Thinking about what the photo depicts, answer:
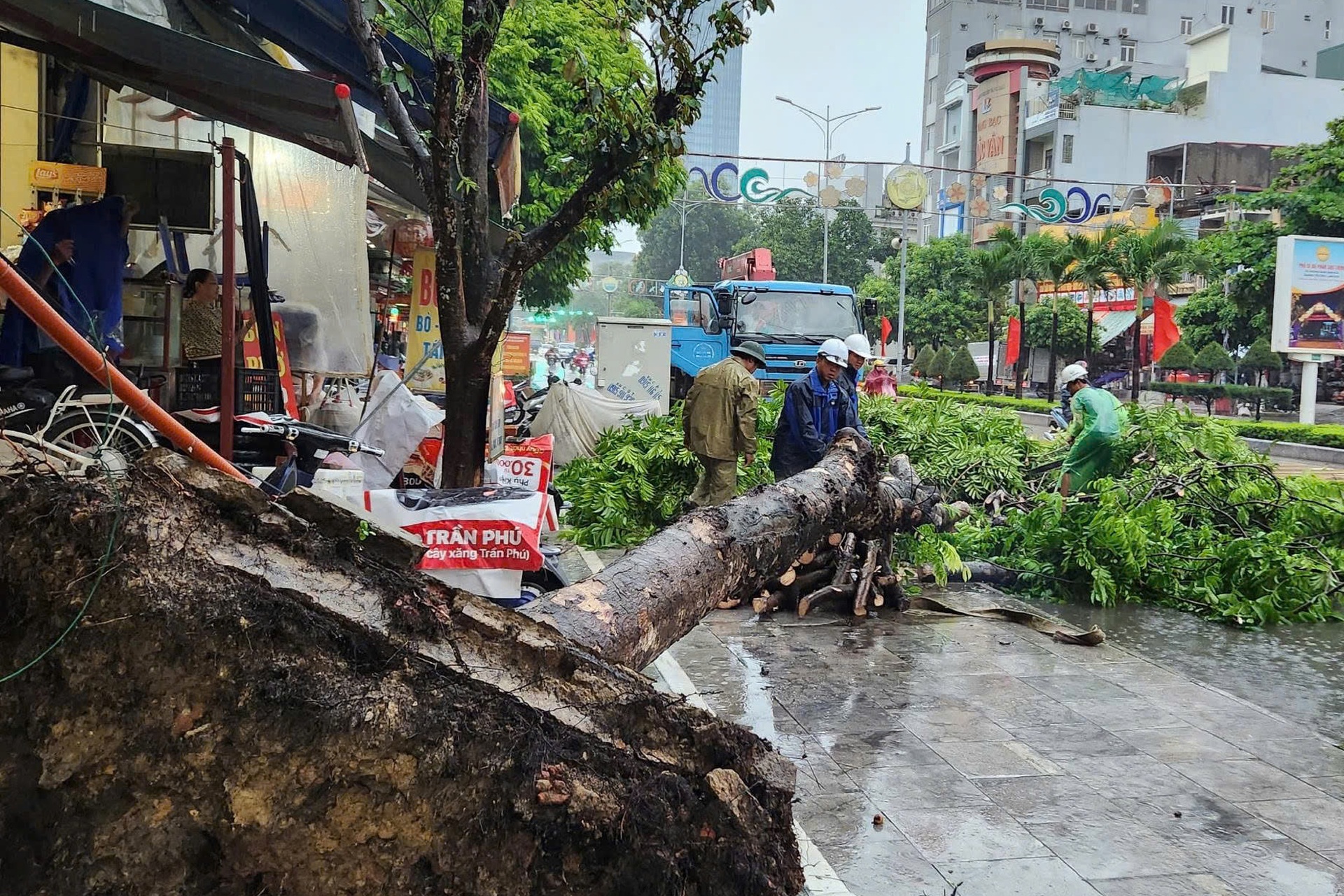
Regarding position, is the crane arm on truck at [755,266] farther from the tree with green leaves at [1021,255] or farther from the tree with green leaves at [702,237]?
the tree with green leaves at [702,237]


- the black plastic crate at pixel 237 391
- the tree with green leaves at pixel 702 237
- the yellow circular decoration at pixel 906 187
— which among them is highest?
the tree with green leaves at pixel 702 237

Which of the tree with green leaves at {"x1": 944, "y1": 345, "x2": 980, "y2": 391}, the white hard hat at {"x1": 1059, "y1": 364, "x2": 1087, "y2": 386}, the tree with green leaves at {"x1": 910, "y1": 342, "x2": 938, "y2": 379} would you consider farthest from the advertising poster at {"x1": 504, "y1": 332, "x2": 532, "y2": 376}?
the tree with green leaves at {"x1": 910, "y1": 342, "x2": 938, "y2": 379}

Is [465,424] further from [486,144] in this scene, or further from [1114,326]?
[1114,326]

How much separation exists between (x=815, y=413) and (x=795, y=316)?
31.5 ft

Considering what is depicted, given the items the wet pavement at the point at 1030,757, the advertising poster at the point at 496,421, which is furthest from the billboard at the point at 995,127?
the wet pavement at the point at 1030,757

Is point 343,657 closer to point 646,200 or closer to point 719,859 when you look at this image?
point 719,859

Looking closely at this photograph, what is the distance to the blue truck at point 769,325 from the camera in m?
17.2

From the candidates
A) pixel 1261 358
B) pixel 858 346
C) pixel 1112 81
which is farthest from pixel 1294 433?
pixel 1112 81

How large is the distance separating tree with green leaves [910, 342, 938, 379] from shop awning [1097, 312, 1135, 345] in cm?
649

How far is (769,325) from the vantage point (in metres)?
17.9

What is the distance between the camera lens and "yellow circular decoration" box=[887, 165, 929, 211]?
2547 cm

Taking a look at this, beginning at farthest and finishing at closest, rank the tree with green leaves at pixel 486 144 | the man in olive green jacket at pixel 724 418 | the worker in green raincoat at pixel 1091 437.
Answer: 1. the worker in green raincoat at pixel 1091 437
2. the man in olive green jacket at pixel 724 418
3. the tree with green leaves at pixel 486 144

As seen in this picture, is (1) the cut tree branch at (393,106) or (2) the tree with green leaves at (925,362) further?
(2) the tree with green leaves at (925,362)

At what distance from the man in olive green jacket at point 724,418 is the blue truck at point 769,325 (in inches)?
313
